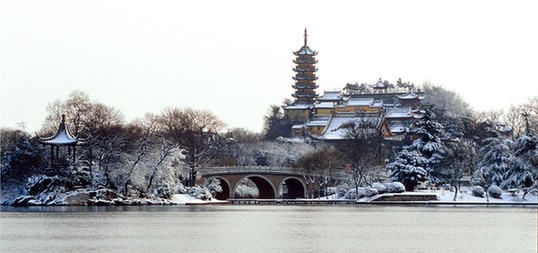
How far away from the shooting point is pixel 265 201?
79.8 meters

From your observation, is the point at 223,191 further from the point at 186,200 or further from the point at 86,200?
the point at 86,200

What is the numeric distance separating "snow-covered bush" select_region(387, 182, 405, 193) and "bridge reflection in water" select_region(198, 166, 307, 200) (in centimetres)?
1518

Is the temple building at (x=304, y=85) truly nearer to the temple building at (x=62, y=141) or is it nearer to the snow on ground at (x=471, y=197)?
the snow on ground at (x=471, y=197)

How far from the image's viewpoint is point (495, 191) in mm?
68125

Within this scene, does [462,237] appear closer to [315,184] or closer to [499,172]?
[499,172]

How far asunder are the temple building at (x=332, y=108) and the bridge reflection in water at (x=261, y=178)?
30664mm

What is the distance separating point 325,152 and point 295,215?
124ft

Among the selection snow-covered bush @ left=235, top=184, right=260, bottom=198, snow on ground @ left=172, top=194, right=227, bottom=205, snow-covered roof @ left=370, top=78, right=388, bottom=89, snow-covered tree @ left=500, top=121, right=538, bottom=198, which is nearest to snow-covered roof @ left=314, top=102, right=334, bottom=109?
snow-covered roof @ left=370, top=78, right=388, bottom=89

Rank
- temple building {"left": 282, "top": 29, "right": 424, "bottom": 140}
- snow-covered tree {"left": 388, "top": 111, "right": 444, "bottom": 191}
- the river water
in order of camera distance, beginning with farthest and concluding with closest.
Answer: temple building {"left": 282, "top": 29, "right": 424, "bottom": 140} → snow-covered tree {"left": 388, "top": 111, "right": 444, "bottom": 191} → the river water

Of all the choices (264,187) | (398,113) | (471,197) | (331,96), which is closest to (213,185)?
(264,187)

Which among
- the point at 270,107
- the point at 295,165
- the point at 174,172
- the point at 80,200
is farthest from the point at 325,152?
the point at 270,107

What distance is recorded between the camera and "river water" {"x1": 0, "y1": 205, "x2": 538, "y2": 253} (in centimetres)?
3325

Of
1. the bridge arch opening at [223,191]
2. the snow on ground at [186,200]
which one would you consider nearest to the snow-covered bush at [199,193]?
the snow on ground at [186,200]

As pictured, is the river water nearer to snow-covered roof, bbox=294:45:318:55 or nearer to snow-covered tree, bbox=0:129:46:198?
snow-covered tree, bbox=0:129:46:198
